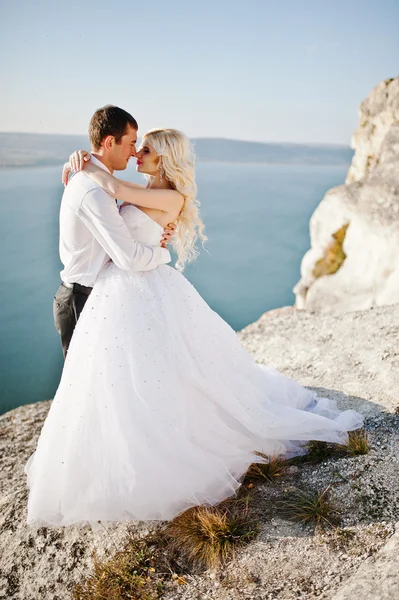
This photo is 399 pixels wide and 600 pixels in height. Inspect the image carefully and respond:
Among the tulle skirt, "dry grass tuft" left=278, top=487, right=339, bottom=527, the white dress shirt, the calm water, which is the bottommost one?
the calm water

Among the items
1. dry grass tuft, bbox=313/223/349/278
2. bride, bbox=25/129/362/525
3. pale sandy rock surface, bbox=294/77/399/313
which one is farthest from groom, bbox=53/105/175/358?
dry grass tuft, bbox=313/223/349/278

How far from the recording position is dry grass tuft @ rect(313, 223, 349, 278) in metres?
14.3

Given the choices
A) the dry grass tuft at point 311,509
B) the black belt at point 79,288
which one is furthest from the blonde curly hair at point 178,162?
the dry grass tuft at point 311,509

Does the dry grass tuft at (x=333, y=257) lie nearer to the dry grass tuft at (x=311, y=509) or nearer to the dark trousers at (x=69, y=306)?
the dry grass tuft at (x=311, y=509)

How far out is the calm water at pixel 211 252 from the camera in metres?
43.0

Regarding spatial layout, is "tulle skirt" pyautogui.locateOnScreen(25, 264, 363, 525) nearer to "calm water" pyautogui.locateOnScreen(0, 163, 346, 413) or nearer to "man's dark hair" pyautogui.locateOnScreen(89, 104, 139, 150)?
"man's dark hair" pyautogui.locateOnScreen(89, 104, 139, 150)

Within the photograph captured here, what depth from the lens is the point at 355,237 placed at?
13180 mm

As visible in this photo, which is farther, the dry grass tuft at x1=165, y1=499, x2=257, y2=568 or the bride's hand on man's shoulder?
the bride's hand on man's shoulder

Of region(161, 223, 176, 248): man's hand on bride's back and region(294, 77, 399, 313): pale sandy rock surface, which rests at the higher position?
region(161, 223, 176, 248): man's hand on bride's back

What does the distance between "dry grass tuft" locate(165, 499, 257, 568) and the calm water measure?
75.7ft

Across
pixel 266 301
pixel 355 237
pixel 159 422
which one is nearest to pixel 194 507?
pixel 159 422

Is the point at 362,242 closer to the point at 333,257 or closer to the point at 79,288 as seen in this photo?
the point at 333,257

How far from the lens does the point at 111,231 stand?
3.48 meters

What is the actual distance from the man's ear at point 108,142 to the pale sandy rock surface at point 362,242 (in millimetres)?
8365
